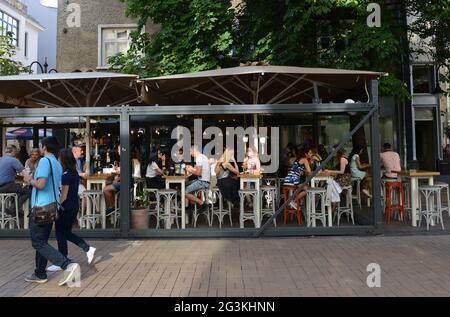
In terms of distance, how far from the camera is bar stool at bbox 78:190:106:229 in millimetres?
8930

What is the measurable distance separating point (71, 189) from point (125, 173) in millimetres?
2284

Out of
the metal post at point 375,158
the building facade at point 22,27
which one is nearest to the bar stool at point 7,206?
the metal post at point 375,158

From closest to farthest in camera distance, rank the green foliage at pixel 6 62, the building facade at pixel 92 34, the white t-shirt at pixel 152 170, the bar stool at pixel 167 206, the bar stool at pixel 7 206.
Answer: the bar stool at pixel 167 206, the bar stool at pixel 7 206, the white t-shirt at pixel 152 170, the green foliage at pixel 6 62, the building facade at pixel 92 34

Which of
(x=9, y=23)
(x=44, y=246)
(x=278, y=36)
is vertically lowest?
(x=44, y=246)

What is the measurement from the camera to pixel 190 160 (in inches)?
524

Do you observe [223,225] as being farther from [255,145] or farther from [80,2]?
[80,2]

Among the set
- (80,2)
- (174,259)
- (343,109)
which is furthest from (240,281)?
(80,2)

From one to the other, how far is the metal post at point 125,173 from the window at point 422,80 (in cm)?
1199

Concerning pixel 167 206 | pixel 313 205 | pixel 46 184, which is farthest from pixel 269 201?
pixel 46 184

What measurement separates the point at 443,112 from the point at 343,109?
409 inches

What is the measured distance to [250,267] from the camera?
6.53 metres

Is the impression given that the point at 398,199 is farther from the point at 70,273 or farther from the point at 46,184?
the point at 46,184

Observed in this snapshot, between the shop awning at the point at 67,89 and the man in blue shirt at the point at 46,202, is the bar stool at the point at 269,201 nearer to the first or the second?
the shop awning at the point at 67,89

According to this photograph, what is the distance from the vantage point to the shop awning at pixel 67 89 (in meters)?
9.23
